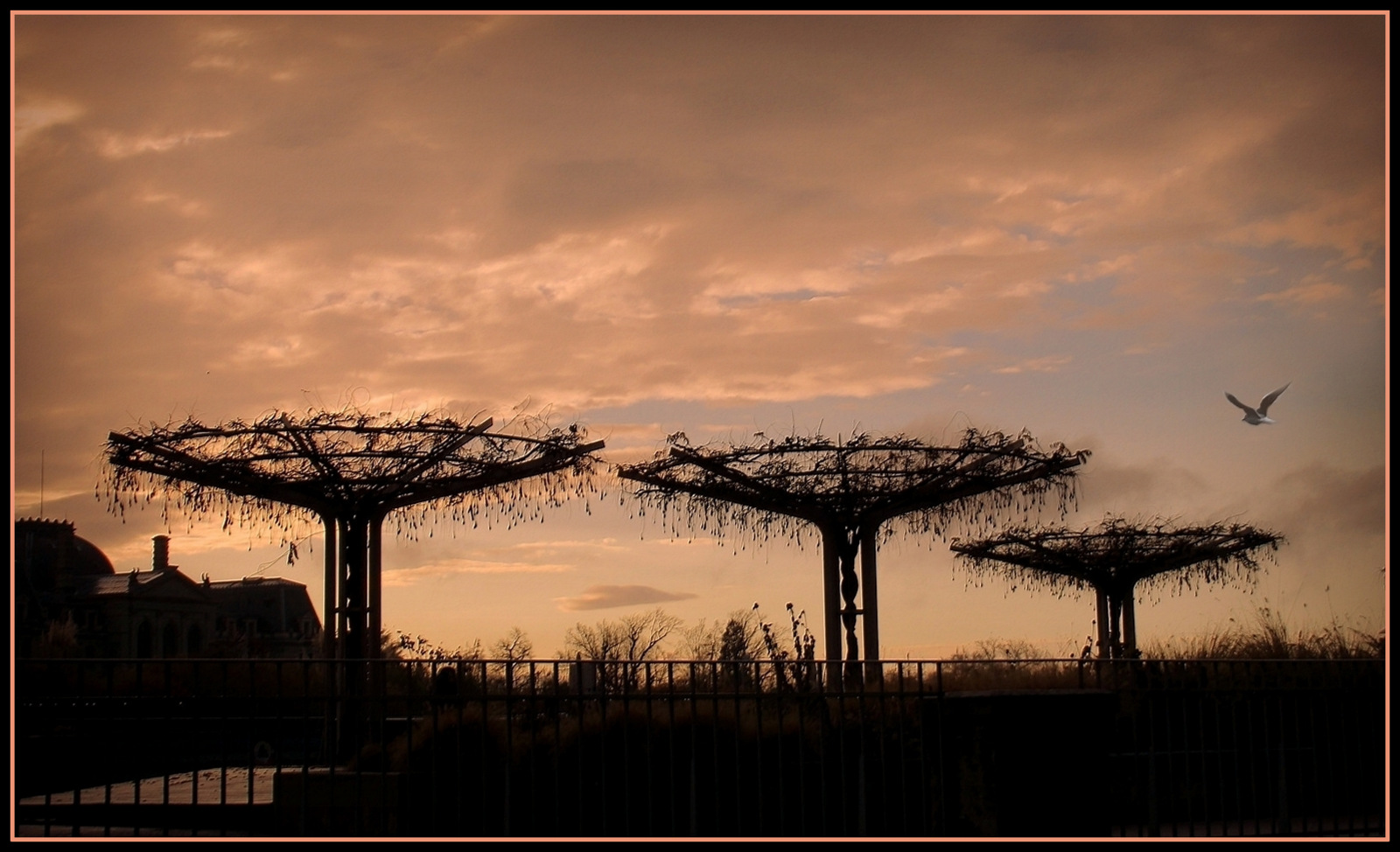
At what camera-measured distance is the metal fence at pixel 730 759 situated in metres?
8.92

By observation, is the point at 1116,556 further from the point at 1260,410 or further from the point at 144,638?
the point at 144,638

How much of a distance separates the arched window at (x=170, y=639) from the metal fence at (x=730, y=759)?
4576cm

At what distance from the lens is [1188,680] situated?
1559cm

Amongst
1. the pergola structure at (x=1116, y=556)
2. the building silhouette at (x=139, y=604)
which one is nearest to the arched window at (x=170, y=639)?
the building silhouette at (x=139, y=604)

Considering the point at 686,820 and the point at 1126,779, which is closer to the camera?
the point at 686,820

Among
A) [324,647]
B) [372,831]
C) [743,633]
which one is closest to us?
[372,831]

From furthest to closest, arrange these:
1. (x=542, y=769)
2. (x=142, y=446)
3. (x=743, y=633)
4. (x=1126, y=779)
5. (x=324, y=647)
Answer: (x=743, y=633), (x=324, y=647), (x=142, y=446), (x=1126, y=779), (x=542, y=769)

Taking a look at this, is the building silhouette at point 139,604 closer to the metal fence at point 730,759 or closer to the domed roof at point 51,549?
the domed roof at point 51,549

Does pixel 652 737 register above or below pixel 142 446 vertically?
below

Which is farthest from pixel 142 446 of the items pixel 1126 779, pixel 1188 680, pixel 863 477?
pixel 1188 680

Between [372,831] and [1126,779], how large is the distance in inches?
269

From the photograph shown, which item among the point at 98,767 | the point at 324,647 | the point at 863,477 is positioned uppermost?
the point at 863,477

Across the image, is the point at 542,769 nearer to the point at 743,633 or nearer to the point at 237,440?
the point at 237,440

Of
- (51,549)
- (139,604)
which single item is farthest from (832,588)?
(139,604)
